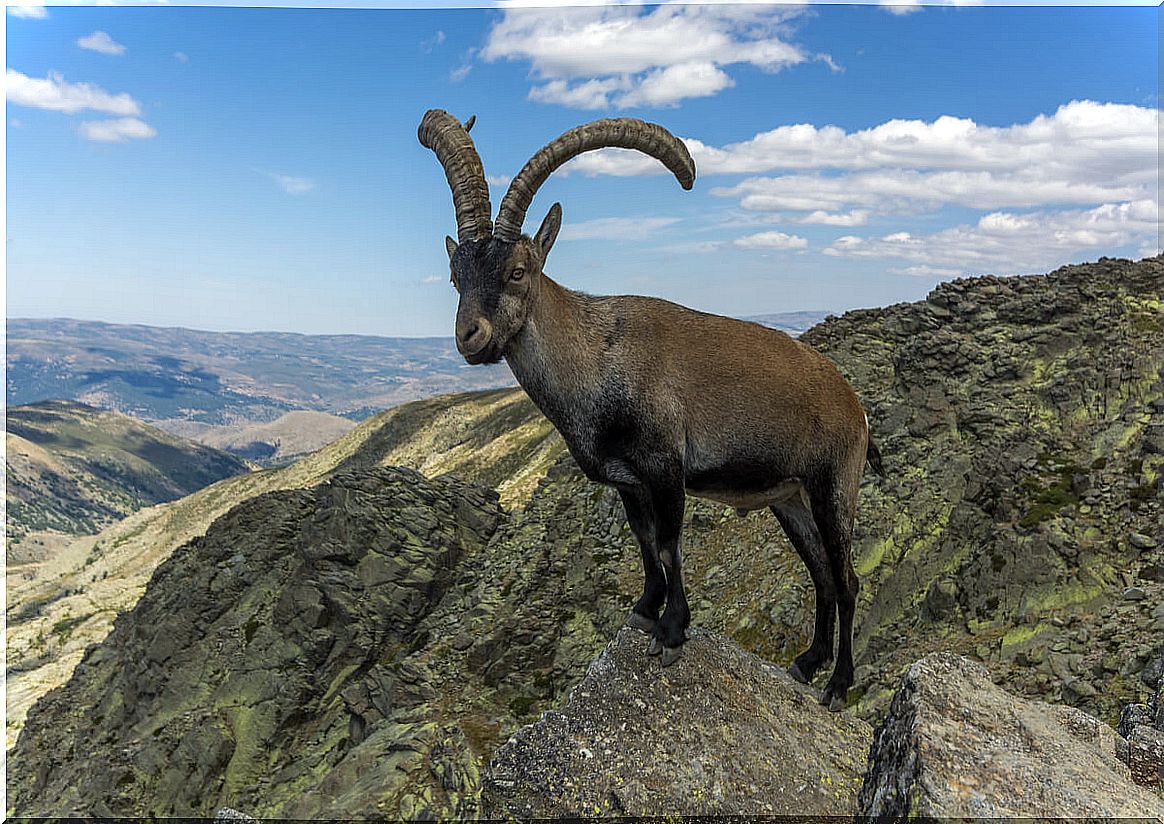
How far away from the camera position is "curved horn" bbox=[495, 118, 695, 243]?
7.64 m

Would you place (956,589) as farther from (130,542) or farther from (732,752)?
(130,542)

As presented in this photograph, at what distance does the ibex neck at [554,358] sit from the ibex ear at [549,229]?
1.17 ft

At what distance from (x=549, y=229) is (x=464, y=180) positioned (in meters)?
1.03

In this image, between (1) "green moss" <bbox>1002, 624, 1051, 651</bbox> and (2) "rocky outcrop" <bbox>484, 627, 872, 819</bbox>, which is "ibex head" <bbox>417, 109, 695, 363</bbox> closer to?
(2) "rocky outcrop" <bbox>484, 627, 872, 819</bbox>

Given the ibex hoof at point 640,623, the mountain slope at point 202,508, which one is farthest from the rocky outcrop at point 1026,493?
the mountain slope at point 202,508

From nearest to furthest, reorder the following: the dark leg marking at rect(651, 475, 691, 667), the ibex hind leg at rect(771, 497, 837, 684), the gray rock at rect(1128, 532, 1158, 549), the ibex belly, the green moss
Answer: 1. the dark leg marking at rect(651, 475, 691, 667)
2. the ibex belly
3. the ibex hind leg at rect(771, 497, 837, 684)
4. the green moss
5. the gray rock at rect(1128, 532, 1158, 549)

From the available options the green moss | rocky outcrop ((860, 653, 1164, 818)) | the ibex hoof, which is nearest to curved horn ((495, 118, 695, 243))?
the ibex hoof

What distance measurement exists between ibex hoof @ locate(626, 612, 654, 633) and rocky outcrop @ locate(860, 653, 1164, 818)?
3.51 meters

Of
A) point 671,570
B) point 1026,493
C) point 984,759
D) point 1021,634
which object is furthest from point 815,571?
point 1026,493

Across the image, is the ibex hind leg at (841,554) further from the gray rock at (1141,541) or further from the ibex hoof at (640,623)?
the gray rock at (1141,541)

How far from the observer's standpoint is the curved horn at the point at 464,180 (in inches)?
301

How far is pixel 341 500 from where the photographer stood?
92.8 ft

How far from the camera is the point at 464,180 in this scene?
→ 7.75 meters

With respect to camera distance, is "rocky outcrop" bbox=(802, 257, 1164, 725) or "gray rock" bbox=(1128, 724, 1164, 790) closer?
"gray rock" bbox=(1128, 724, 1164, 790)
